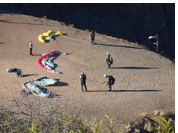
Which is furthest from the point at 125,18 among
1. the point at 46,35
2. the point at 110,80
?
the point at 110,80

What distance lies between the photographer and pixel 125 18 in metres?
50.1

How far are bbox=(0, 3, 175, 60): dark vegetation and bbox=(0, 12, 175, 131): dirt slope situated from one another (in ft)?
47.8

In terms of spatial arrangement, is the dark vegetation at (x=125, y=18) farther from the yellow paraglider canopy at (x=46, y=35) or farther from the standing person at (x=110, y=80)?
the standing person at (x=110, y=80)

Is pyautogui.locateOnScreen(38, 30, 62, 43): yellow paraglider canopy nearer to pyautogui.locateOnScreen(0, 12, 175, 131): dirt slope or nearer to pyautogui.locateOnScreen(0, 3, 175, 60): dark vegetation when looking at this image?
pyautogui.locateOnScreen(0, 12, 175, 131): dirt slope

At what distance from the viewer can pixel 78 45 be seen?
2709 cm

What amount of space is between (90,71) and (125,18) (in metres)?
29.8

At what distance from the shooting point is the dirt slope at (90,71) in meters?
17.2

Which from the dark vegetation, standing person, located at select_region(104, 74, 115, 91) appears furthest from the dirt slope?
the dark vegetation

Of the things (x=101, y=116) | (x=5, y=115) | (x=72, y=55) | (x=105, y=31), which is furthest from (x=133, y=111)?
(x=105, y=31)

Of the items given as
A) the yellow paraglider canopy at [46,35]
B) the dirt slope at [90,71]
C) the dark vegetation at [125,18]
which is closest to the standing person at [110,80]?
the dirt slope at [90,71]

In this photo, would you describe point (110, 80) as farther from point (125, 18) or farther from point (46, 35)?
point (125, 18)

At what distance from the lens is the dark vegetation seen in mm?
45781

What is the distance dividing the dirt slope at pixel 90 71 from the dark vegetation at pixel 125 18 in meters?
14.6

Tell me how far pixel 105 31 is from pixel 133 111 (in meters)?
29.2
